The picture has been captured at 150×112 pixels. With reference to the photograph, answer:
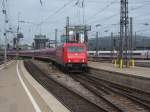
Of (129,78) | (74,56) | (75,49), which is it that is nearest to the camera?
(129,78)

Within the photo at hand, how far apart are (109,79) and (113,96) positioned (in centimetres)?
1170

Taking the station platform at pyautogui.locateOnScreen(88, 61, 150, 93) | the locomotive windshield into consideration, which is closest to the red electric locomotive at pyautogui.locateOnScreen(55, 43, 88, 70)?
the locomotive windshield

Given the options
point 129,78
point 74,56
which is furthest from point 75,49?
point 129,78

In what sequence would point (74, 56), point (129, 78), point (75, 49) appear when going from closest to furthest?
point (129, 78) < point (74, 56) < point (75, 49)

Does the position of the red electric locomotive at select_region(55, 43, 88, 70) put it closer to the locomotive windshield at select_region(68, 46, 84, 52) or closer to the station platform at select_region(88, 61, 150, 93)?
the locomotive windshield at select_region(68, 46, 84, 52)

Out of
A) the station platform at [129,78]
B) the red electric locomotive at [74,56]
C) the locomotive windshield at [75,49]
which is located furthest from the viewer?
the locomotive windshield at [75,49]

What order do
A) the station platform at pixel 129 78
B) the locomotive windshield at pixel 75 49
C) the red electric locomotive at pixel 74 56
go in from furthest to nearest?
1. the locomotive windshield at pixel 75 49
2. the red electric locomotive at pixel 74 56
3. the station platform at pixel 129 78

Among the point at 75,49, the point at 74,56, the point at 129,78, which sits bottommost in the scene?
the point at 129,78

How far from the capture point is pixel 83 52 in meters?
44.3

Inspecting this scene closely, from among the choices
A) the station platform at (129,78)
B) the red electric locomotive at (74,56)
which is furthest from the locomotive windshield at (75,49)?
the station platform at (129,78)

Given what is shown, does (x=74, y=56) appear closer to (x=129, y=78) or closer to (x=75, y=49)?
(x=75, y=49)

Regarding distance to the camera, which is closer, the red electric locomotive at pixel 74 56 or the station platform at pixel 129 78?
the station platform at pixel 129 78

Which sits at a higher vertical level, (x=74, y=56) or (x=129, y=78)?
(x=74, y=56)

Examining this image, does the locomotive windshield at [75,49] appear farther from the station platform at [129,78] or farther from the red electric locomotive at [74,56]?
the station platform at [129,78]
